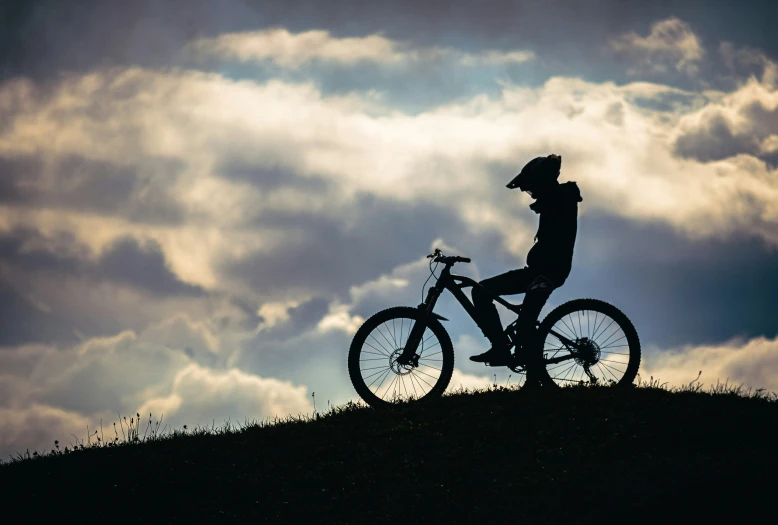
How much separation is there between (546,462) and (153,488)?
5166mm

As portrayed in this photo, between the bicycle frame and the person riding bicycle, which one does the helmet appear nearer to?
the person riding bicycle

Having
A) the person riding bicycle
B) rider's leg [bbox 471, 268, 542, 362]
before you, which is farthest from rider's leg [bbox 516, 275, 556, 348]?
rider's leg [bbox 471, 268, 542, 362]

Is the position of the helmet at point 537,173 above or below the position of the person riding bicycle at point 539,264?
above

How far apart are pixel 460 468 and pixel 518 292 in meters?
3.04

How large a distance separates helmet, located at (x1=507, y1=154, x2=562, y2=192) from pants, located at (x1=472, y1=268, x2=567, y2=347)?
1240mm

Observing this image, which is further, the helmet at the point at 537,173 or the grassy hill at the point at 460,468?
the helmet at the point at 537,173

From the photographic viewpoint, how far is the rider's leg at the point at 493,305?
11648 mm

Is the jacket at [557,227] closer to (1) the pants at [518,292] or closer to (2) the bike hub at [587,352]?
(1) the pants at [518,292]

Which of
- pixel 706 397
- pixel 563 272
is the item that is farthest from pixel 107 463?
pixel 706 397

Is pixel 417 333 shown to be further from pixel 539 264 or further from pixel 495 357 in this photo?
pixel 539 264

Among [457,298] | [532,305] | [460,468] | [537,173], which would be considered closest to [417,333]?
[457,298]

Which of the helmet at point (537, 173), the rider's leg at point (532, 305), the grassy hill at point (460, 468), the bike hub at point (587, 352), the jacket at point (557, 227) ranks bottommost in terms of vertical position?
the grassy hill at point (460, 468)

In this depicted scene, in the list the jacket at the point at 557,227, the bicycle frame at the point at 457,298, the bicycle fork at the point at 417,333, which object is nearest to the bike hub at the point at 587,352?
the bicycle frame at the point at 457,298

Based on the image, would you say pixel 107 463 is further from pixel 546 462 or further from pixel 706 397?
pixel 706 397
